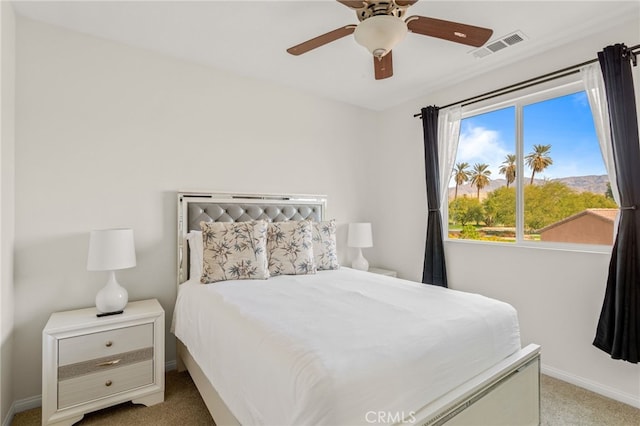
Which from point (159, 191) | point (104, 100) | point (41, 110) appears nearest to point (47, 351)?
point (159, 191)

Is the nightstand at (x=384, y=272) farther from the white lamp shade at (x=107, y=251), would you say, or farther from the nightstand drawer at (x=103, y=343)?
the white lamp shade at (x=107, y=251)

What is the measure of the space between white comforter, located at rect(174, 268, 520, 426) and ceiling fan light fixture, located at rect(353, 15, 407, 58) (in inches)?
58.2

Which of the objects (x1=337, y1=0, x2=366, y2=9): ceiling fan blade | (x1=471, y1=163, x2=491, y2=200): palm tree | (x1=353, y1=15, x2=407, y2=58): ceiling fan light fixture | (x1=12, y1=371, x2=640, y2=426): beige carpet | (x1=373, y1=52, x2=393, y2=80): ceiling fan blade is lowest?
(x1=12, y1=371, x2=640, y2=426): beige carpet

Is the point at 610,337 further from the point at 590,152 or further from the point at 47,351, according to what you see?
the point at 47,351

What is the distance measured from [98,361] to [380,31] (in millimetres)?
2641

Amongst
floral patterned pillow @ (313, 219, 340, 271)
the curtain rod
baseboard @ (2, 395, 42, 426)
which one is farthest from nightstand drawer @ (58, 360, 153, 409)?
the curtain rod

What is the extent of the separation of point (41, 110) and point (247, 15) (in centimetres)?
163

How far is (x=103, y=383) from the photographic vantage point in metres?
2.04

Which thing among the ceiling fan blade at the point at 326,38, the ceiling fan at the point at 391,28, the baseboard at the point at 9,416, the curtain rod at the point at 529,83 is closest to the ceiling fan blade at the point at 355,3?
the ceiling fan at the point at 391,28

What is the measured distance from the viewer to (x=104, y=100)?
8.15 feet

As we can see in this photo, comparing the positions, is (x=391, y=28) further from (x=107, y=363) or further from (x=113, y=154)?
(x=107, y=363)

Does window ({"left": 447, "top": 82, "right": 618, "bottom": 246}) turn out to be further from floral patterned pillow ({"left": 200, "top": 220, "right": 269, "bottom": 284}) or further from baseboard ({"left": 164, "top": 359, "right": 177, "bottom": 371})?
baseboard ({"left": 164, "top": 359, "right": 177, "bottom": 371})

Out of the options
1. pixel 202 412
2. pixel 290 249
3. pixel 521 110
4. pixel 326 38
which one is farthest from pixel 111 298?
pixel 521 110

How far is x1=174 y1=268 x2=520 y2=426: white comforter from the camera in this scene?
1.12 meters
